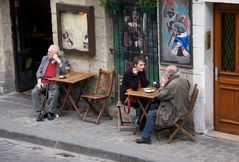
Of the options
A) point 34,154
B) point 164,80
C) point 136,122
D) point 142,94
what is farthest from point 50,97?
point 164,80

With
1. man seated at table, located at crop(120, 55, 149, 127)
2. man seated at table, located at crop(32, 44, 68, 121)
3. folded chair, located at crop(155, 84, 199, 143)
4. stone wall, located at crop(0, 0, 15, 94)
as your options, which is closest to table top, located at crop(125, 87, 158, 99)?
man seated at table, located at crop(120, 55, 149, 127)

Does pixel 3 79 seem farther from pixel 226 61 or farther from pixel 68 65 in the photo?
pixel 226 61

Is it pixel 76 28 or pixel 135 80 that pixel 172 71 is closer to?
pixel 135 80

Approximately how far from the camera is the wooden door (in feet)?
32.8

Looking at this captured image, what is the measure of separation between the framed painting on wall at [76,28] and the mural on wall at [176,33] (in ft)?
5.58

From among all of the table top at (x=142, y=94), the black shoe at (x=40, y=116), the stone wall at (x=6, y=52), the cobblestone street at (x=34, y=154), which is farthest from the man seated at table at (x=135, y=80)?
the stone wall at (x=6, y=52)

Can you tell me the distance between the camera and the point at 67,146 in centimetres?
1034

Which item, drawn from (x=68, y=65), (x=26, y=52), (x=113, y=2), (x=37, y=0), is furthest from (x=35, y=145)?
(x=37, y=0)

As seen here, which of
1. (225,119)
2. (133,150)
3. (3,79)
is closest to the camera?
(133,150)

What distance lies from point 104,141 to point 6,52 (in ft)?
14.1

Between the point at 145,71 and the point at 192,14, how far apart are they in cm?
164

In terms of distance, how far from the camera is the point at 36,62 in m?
14.5

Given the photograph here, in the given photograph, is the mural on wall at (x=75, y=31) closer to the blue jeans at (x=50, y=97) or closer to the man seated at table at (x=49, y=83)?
the man seated at table at (x=49, y=83)

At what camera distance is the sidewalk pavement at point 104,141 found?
9.47m
